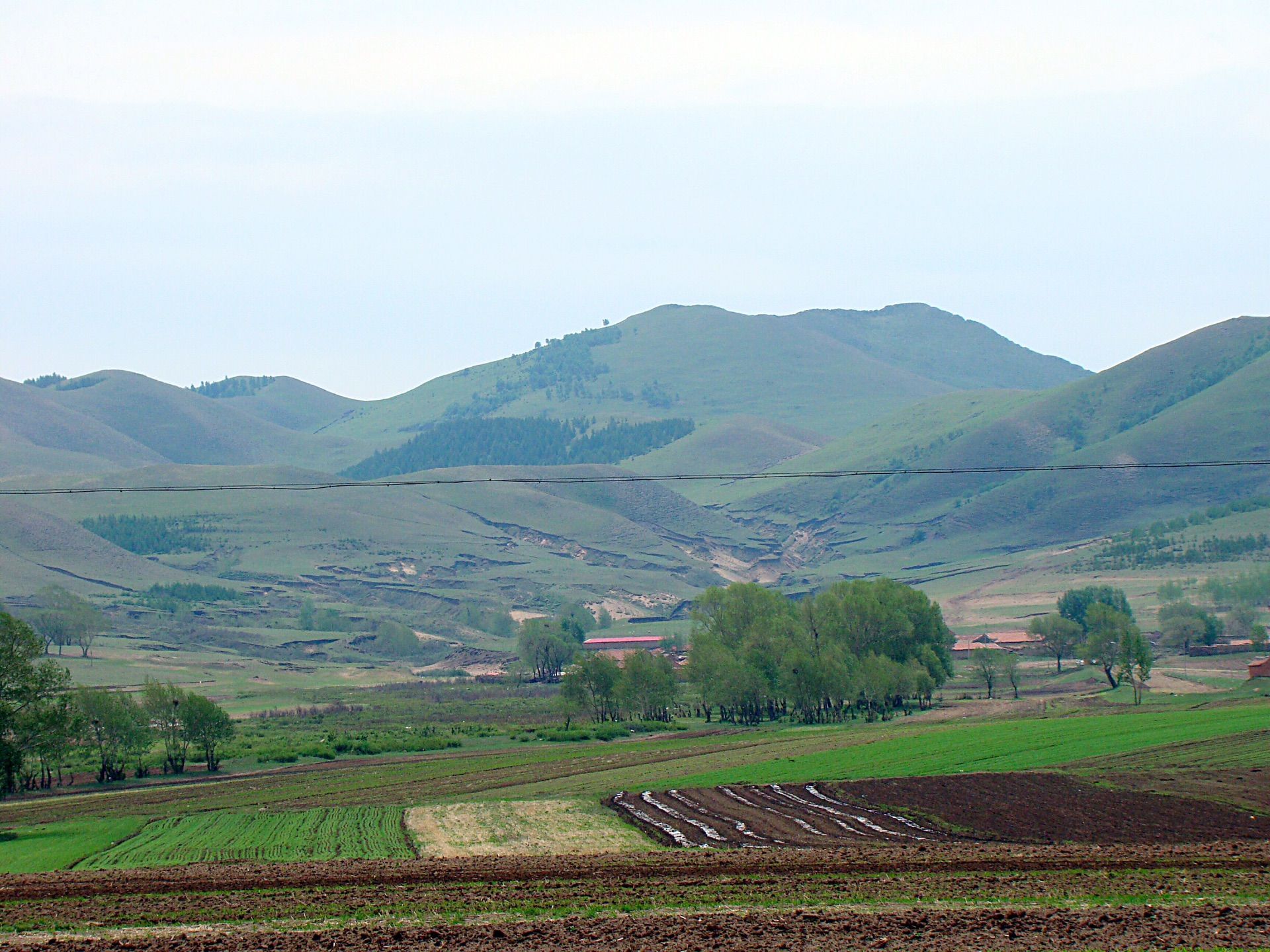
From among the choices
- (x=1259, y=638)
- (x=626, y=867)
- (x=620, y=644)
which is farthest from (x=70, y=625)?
(x=626, y=867)

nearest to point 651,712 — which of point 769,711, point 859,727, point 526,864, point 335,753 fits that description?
point 769,711

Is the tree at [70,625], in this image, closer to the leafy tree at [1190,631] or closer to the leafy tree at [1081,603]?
the leafy tree at [1081,603]

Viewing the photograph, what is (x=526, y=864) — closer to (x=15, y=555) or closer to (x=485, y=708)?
(x=485, y=708)

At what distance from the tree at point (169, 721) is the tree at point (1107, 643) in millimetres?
65056

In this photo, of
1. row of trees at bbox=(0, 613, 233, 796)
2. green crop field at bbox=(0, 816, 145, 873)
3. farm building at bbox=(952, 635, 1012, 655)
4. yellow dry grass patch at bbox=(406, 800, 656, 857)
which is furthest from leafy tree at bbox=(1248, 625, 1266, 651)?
green crop field at bbox=(0, 816, 145, 873)

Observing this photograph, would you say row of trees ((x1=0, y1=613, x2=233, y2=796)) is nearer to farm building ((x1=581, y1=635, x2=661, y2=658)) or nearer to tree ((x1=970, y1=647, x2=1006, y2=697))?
tree ((x1=970, y1=647, x2=1006, y2=697))

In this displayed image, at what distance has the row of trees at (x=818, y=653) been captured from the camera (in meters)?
79.1

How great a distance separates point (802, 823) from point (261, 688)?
9397 cm

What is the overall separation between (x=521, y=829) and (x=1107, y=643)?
7391 cm

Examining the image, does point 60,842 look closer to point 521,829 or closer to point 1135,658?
point 521,829

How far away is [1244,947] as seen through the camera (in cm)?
1788

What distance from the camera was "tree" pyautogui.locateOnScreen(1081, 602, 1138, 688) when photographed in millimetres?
96644

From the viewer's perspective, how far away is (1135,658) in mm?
88125

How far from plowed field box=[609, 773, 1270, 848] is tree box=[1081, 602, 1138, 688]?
57549mm
